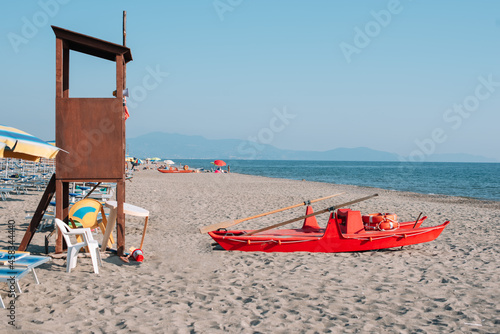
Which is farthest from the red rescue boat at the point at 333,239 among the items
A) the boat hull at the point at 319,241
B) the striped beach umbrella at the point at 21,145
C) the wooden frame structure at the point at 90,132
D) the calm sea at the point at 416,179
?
the calm sea at the point at 416,179

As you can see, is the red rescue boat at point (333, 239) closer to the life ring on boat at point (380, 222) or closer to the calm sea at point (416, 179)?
the life ring on boat at point (380, 222)

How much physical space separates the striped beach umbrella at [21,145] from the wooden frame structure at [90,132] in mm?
914

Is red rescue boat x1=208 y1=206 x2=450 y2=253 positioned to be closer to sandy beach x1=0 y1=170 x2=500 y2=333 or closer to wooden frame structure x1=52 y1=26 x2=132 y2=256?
sandy beach x1=0 y1=170 x2=500 y2=333

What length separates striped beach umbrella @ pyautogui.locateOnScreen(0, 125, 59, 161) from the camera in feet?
17.3

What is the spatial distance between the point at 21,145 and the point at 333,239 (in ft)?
17.8

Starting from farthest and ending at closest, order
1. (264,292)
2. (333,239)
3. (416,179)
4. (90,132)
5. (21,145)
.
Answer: (416,179)
(333,239)
(90,132)
(264,292)
(21,145)

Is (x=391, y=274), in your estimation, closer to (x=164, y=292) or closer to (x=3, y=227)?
(x=164, y=292)

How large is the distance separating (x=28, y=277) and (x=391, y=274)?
544 centimetres

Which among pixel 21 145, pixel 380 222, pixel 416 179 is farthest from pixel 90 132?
pixel 416 179

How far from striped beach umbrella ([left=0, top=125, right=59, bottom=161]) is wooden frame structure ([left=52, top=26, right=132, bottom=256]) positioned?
914 mm

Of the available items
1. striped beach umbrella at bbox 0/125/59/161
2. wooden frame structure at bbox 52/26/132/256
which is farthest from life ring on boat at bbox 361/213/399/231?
striped beach umbrella at bbox 0/125/59/161

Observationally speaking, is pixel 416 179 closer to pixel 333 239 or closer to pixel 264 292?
pixel 333 239

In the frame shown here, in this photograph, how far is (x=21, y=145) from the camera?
5.43 m

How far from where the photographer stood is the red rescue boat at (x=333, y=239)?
25.8 ft
